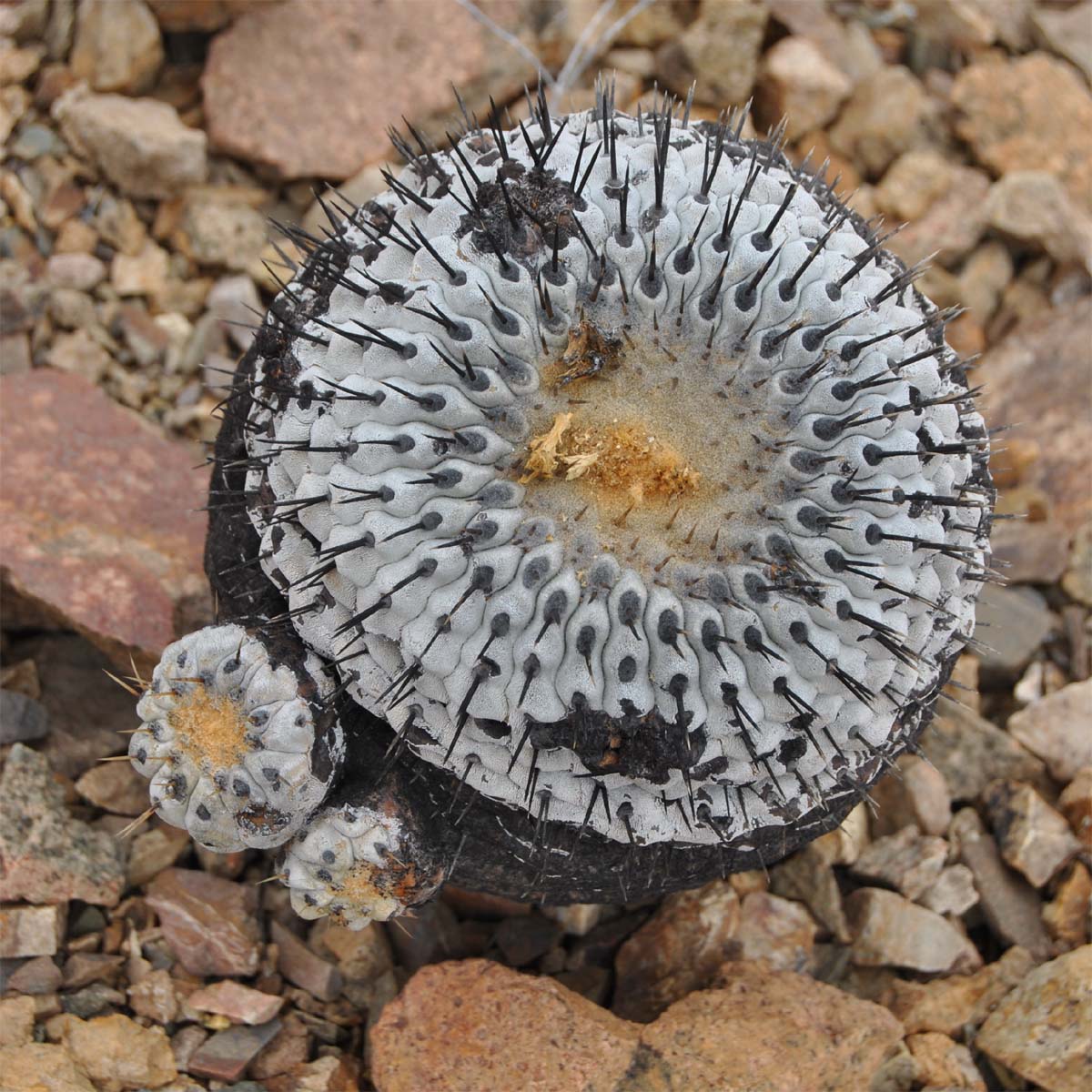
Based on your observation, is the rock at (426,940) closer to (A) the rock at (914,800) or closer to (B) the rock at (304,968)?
(B) the rock at (304,968)

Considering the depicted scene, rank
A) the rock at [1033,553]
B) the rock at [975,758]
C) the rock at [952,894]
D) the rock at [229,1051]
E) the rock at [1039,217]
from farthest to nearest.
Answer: the rock at [1039,217] < the rock at [1033,553] < the rock at [975,758] < the rock at [952,894] < the rock at [229,1051]

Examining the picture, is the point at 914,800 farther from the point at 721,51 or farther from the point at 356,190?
the point at 721,51

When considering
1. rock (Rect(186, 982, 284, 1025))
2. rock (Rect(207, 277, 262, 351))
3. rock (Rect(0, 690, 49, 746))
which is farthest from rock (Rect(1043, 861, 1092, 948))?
rock (Rect(207, 277, 262, 351))

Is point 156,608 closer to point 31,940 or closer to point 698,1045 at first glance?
point 31,940

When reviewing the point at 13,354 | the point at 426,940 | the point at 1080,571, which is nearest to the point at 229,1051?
the point at 426,940

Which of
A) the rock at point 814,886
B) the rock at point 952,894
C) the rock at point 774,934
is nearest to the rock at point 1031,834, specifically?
the rock at point 952,894
